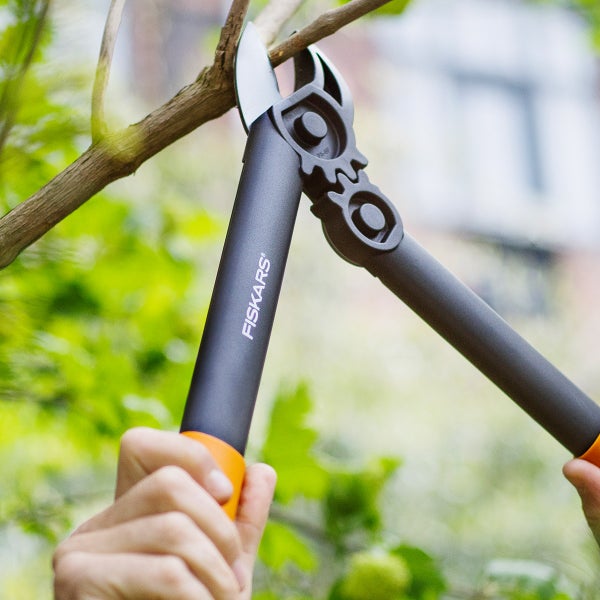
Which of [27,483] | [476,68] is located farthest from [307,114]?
[476,68]

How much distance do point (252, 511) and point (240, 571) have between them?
0.8 inches

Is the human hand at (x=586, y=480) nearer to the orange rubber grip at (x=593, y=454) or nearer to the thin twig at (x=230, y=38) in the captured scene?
the orange rubber grip at (x=593, y=454)

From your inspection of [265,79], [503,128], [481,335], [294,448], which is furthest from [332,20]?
[503,128]

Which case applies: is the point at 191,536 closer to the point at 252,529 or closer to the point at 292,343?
the point at 252,529

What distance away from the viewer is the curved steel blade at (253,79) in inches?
13.5

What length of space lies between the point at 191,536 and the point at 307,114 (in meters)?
0.18

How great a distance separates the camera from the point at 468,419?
132 inches

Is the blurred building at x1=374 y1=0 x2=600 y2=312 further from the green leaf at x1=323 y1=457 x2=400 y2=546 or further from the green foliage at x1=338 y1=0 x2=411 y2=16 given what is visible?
the green foliage at x1=338 y1=0 x2=411 y2=16

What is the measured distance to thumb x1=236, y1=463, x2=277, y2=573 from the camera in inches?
11.6

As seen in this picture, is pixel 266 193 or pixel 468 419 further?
pixel 468 419

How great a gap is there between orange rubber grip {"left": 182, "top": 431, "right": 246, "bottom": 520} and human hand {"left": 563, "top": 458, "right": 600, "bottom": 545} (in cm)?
16

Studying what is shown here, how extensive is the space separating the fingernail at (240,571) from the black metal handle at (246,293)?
36 millimetres

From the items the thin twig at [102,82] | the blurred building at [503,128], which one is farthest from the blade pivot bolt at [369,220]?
the blurred building at [503,128]

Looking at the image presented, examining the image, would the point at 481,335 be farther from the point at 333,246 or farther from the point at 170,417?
the point at 170,417
